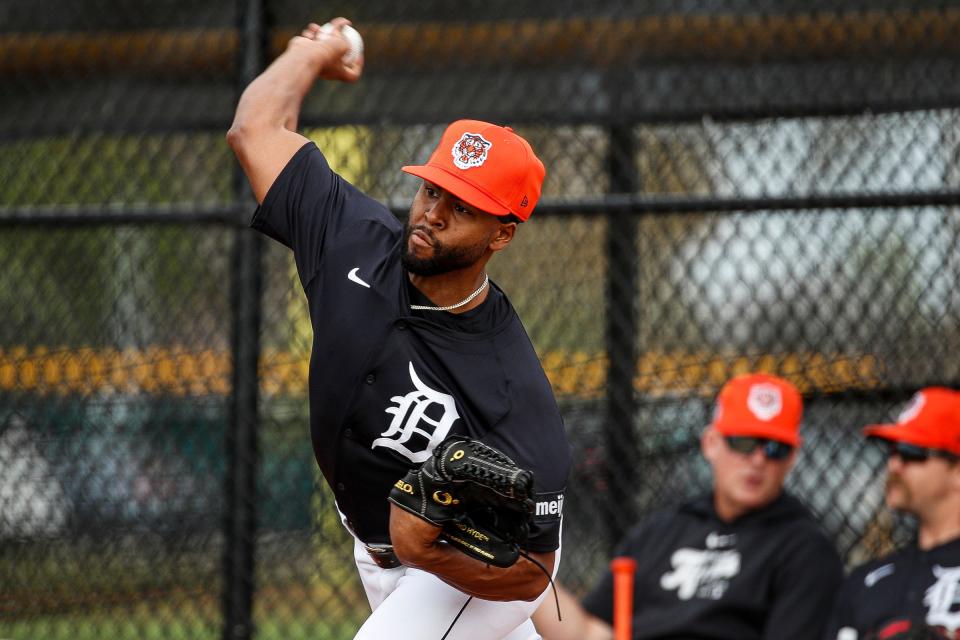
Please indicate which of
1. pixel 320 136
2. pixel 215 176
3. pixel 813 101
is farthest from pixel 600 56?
pixel 215 176

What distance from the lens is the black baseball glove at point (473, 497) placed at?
2.30 meters

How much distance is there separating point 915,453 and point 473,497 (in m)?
1.88

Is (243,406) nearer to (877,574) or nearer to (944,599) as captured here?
(877,574)

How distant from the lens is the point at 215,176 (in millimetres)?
4500

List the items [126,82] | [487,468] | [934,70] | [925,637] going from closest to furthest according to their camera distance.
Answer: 1. [487,468]
2. [925,637]
3. [934,70]
4. [126,82]

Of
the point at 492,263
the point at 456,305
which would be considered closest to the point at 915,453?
the point at 492,263

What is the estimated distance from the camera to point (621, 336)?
421 cm

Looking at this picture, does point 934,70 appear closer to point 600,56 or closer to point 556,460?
point 600,56

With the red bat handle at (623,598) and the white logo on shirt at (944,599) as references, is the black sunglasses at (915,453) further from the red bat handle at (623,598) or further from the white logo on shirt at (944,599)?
the red bat handle at (623,598)

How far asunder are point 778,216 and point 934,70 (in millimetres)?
682

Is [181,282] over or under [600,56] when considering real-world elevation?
under

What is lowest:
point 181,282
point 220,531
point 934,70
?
point 220,531

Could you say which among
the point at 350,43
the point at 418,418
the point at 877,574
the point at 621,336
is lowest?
the point at 877,574

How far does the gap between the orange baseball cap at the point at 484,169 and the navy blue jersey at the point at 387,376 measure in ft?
0.82
